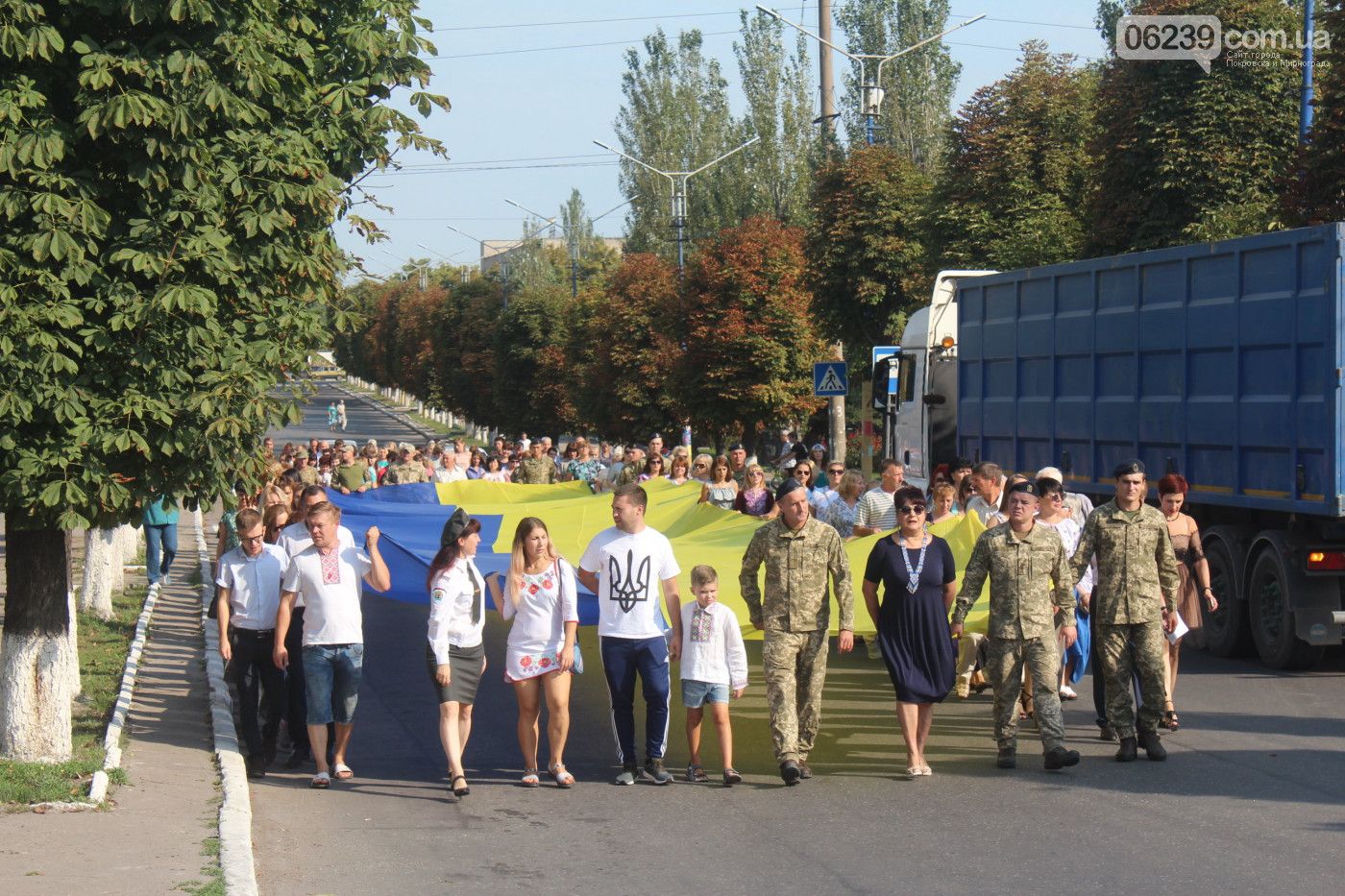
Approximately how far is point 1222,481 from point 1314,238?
2343 millimetres

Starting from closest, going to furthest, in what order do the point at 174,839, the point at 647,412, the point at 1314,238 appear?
the point at 174,839
the point at 1314,238
the point at 647,412

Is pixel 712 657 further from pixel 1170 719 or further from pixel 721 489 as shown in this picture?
pixel 721 489

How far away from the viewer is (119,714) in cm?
1151

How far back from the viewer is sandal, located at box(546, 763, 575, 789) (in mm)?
10047

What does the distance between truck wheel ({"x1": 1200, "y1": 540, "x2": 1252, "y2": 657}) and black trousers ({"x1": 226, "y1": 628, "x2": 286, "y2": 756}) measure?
322 inches

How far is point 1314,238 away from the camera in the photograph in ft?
43.1

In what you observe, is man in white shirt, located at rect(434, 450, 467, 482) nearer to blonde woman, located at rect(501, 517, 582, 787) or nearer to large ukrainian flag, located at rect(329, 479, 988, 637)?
large ukrainian flag, located at rect(329, 479, 988, 637)

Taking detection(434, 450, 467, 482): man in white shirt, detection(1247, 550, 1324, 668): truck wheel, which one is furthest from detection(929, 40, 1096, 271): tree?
detection(1247, 550, 1324, 668): truck wheel

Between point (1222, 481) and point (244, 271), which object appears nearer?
point (244, 271)

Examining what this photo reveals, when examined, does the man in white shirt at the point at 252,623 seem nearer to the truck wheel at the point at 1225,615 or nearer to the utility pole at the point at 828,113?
the truck wheel at the point at 1225,615

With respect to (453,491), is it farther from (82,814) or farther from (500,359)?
(500,359)

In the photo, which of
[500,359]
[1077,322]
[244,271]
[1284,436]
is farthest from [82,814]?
[500,359]

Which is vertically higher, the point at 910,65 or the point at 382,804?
the point at 910,65

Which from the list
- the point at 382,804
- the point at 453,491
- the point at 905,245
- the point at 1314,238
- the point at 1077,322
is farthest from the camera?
the point at 905,245
